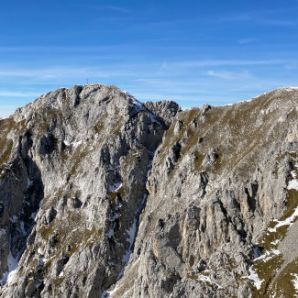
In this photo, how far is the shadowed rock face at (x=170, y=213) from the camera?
121 meters

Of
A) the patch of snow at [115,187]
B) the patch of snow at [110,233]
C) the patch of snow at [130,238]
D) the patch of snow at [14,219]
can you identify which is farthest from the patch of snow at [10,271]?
the patch of snow at [115,187]

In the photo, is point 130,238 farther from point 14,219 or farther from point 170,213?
point 14,219

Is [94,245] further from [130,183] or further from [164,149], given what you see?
[164,149]

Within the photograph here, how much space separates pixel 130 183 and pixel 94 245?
29790 mm

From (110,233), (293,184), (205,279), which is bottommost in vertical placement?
(205,279)

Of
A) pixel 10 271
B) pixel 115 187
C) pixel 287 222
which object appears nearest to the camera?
pixel 287 222

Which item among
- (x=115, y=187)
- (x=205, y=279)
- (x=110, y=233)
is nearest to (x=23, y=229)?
(x=115, y=187)

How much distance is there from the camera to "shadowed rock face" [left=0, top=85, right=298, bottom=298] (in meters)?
121

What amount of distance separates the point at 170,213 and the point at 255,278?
52.1m

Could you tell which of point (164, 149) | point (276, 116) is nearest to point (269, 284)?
point (276, 116)

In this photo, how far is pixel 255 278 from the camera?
111 meters

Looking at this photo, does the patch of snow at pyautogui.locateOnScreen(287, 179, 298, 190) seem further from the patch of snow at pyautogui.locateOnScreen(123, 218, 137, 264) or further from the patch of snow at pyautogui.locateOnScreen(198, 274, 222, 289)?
the patch of snow at pyautogui.locateOnScreen(123, 218, 137, 264)

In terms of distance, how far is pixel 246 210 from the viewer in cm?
13600

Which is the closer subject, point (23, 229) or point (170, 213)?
point (170, 213)
